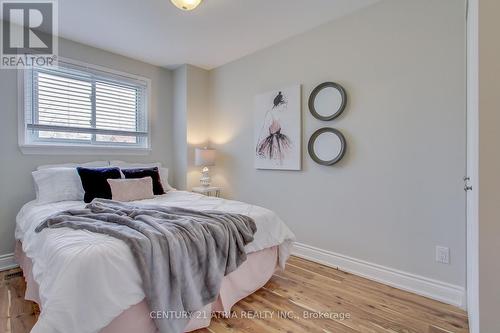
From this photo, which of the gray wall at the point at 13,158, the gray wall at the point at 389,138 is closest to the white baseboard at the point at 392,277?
the gray wall at the point at 389,138

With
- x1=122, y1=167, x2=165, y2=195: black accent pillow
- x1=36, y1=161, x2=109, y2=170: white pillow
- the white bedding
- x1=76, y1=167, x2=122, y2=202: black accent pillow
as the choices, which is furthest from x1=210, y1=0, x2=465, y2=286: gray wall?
x1=36, y1=161, x2=109, y2=170: white pillow

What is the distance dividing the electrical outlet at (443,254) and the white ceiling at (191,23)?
7.28ft

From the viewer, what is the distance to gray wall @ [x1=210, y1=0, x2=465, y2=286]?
6.48 ft

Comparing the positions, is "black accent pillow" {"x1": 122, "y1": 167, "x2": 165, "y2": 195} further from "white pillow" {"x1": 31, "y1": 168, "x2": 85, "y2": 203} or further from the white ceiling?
the white ceiling

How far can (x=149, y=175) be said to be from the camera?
304 cm

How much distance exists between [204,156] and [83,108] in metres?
1.61

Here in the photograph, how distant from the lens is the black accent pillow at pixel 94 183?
257cm

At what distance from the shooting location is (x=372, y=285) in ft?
7.39

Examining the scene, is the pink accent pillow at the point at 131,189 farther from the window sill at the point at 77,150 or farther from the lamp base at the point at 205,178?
the lamp base at the point at 205,178

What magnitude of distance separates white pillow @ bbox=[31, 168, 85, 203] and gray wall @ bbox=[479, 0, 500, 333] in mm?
3159

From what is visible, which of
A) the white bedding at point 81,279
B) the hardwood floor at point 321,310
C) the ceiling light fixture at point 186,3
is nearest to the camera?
the white bedding at point 81,279

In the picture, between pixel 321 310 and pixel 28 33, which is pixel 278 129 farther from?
pixel 28 33

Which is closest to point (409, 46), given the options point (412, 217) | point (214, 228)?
point (412, 217)

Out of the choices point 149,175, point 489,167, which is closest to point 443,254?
point 489,167
